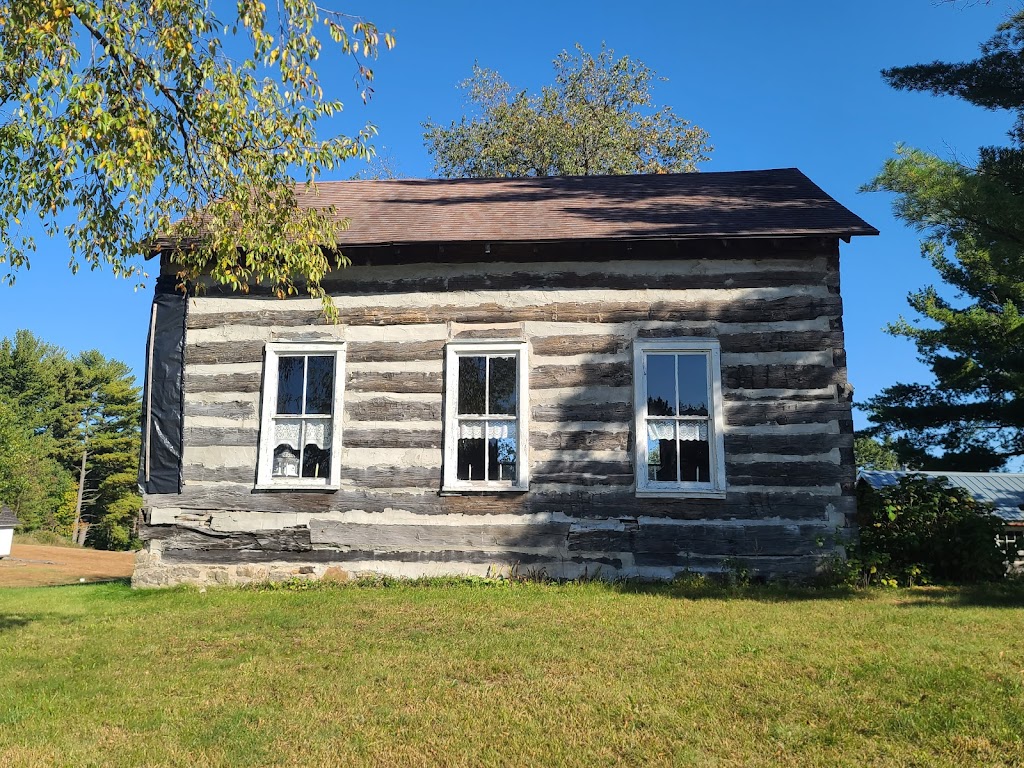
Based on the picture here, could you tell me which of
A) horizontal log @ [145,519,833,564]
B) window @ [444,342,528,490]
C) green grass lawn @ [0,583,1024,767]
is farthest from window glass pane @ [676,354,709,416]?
green grass lawn @ [0,583,1024,767]

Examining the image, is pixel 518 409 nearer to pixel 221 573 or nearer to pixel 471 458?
pixel 471 458

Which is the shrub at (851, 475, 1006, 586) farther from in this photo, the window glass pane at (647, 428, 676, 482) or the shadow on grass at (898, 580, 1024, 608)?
the window glass pane at (647, 428, 676, 482)

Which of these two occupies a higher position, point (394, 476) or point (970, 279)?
point (970, 279)

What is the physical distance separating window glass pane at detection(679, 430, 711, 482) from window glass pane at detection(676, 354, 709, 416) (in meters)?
0.36

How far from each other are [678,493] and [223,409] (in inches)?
240

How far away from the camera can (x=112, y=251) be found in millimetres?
8281

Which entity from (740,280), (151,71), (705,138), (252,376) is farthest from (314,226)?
(705,138)

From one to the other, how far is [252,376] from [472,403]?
3011mm

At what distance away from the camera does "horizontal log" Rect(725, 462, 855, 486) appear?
996 centimetres

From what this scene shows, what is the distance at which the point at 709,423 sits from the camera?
404 inches

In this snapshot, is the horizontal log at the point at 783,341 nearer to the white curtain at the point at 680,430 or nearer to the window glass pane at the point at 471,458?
the white curtain at the point at 680,430

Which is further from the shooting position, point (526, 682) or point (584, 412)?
point (584, 412)

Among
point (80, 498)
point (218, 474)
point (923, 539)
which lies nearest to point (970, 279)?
point (923, 539)

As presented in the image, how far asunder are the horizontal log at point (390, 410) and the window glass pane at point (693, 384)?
317 cm
